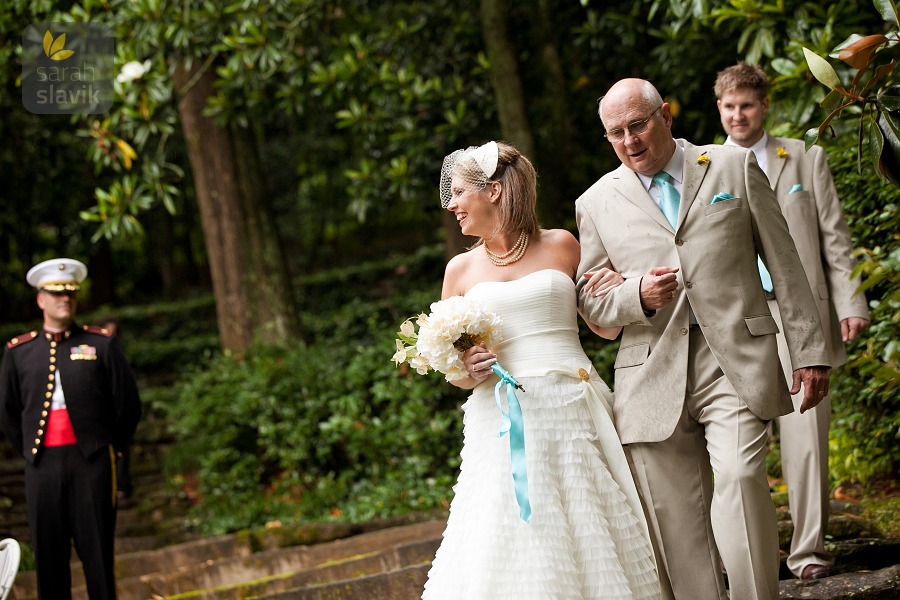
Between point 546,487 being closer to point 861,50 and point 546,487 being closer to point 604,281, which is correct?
point 604,281

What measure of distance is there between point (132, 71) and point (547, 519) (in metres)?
6.09

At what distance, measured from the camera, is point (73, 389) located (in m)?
6.32

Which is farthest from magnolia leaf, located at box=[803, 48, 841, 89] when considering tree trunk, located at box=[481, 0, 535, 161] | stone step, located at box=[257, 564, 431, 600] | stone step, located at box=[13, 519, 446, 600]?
tree trunk, located at box=[481, 0, 535, 161]

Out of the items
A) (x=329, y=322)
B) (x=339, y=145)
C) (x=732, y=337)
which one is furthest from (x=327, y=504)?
(x=339, y=145)

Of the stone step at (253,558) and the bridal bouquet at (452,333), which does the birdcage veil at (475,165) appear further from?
the stone step at (253,558)

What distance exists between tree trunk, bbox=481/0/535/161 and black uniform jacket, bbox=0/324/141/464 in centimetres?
437

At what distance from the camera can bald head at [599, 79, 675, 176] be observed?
151 inches

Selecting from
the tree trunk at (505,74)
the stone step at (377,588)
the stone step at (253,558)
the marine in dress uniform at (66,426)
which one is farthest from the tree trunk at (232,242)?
the stone step at (377,588)

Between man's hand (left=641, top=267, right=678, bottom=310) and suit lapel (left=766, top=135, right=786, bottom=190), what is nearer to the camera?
man's hand (left=641, top=267, right=678, bottom=310)

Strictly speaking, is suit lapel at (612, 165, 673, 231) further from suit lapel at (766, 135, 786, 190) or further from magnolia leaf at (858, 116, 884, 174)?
suit lapel at (766, 135, 786, 190)

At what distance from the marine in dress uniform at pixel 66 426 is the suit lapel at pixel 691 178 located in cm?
407

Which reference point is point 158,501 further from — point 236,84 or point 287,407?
point 236,84

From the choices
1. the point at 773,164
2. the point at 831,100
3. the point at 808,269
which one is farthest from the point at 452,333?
the point at 773,164

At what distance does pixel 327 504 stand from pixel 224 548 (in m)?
1.35
